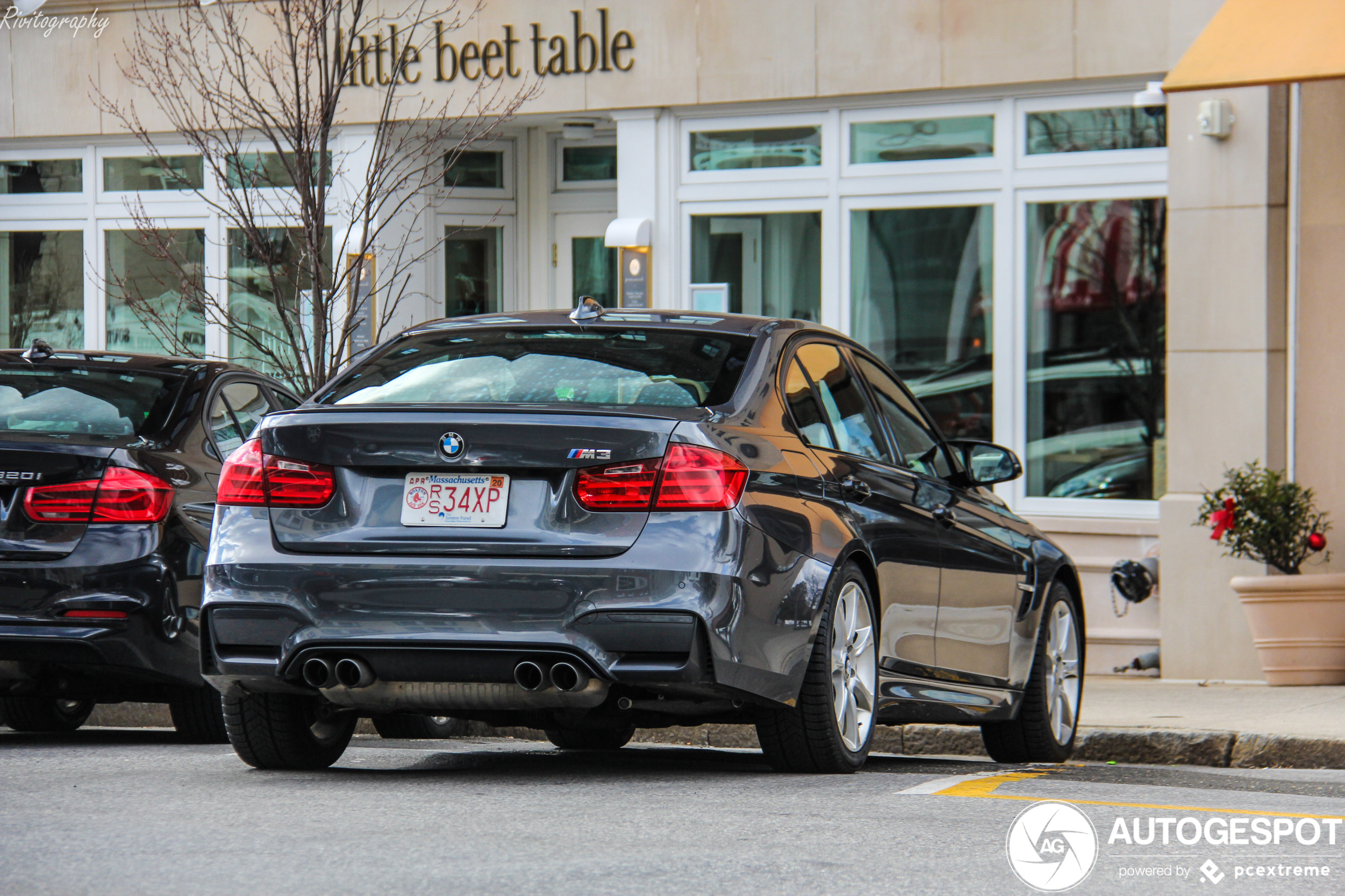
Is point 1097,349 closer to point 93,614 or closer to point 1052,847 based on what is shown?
point 93,614

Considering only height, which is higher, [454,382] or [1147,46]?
[1147,46]

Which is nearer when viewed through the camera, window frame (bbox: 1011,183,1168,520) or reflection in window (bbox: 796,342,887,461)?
reflection in window (bbox: 796,342,887,461)

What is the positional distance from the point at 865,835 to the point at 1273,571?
771cm

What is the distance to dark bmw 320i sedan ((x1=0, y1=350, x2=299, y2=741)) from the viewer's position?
7.46 meters

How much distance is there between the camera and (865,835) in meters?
5.11

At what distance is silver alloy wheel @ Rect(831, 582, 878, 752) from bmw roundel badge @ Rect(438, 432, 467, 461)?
1204 mm

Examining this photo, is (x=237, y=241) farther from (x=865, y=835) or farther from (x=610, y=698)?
(x=865, y=835)

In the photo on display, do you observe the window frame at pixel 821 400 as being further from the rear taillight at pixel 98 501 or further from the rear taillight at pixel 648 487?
the rear taillight at pixel 98 501

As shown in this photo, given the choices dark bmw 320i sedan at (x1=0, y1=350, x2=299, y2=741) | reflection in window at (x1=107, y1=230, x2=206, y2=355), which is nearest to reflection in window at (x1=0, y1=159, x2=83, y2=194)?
reflection in window at (x1=107, y1=230, x2=206, y2=355)

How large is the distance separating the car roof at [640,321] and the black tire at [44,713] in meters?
2.92

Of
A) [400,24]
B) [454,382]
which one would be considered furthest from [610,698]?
[400,24]

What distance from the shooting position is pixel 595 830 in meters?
5.13

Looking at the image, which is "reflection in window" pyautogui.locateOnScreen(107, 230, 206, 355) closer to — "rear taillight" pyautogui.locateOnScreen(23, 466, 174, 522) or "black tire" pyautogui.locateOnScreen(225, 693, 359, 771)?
"rear taillight" pyautogui.locateOnScreen(23, 466, 174, 522)

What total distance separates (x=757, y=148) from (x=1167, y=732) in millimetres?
6638
